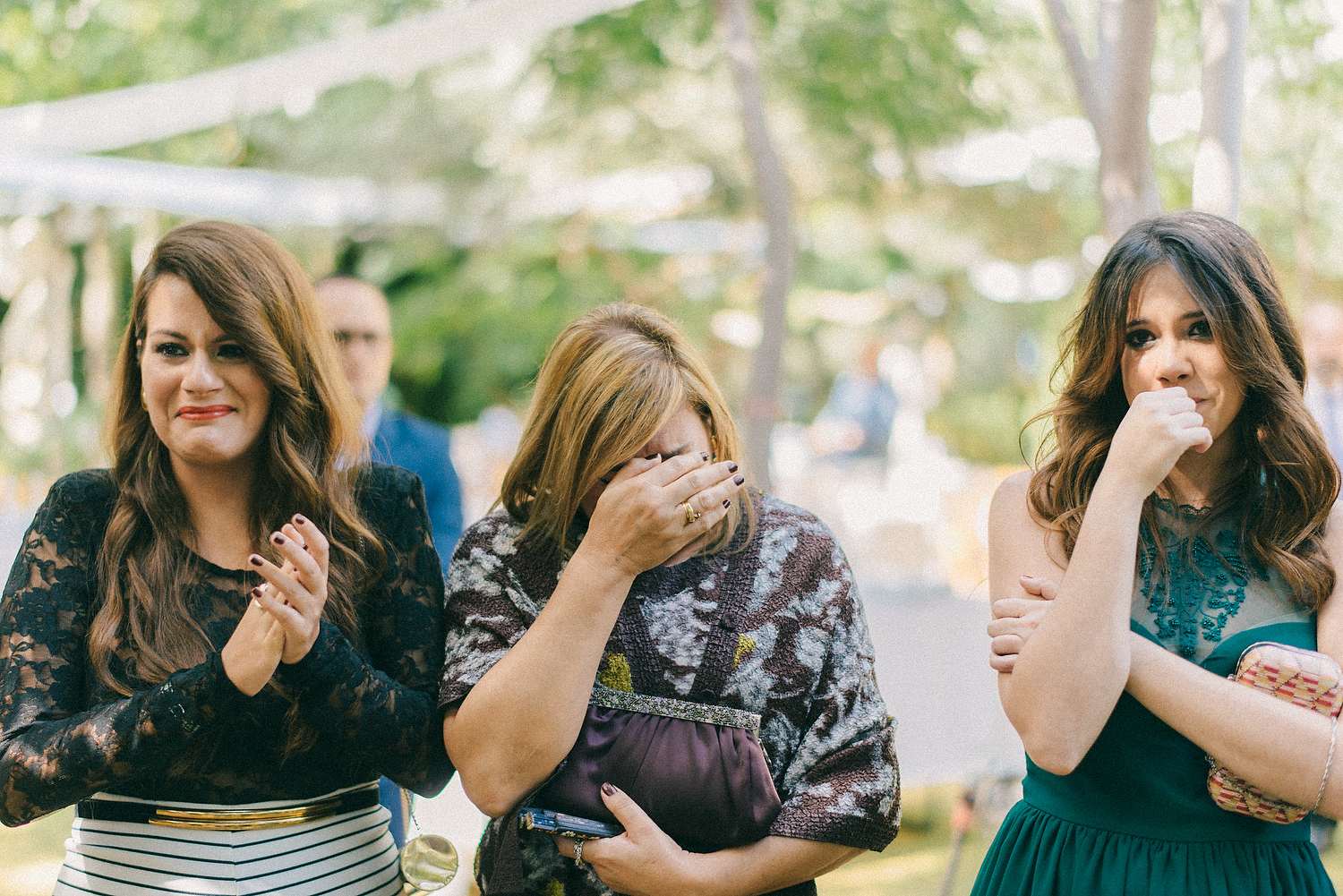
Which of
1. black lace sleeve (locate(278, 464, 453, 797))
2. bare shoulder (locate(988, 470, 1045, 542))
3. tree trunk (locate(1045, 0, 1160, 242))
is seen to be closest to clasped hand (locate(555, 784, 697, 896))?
black lace sleeve (locate(278, 464, 453, 797))

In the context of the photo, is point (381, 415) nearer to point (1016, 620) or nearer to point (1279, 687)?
point (1016, 620)

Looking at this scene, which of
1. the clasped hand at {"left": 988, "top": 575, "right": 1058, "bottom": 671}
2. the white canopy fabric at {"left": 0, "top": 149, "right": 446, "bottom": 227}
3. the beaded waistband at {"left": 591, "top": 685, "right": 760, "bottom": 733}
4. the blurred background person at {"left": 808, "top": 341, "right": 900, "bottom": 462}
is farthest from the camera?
the blurred background person at {"left": 808, "top": 341, "right": 900, "bottom": 462}

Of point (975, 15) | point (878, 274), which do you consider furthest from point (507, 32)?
point (878, 274)

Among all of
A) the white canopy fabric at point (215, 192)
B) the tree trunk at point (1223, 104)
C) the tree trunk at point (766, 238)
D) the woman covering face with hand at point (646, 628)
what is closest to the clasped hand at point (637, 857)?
the woman covering face with hand at point (646, 628)

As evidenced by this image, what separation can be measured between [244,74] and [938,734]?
565cm

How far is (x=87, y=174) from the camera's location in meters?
10.5

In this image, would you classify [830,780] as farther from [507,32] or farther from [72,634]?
[507,32]

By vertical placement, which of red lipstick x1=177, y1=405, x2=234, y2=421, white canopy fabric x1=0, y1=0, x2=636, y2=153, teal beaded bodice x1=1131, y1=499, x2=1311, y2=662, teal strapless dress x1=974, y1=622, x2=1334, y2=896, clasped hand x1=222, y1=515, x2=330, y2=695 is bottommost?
teal strapless dress x1=974, y1=622, x2=1334, y2=896

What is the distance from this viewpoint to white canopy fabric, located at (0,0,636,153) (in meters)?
6.23

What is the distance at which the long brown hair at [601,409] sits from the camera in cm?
207

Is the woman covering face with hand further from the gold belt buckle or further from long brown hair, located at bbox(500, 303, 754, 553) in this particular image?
the gold belt buckle

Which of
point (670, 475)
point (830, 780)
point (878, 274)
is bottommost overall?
point (830, 780)

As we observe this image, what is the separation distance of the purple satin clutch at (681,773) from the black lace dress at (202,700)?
0.96 ft

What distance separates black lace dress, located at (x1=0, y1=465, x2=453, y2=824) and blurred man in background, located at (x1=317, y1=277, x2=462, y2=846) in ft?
4.71
